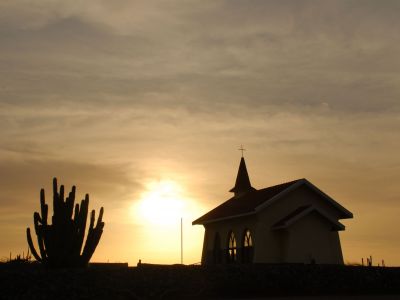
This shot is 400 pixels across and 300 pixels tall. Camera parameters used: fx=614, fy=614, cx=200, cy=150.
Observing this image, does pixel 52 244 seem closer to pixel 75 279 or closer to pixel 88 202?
pixel 88 202

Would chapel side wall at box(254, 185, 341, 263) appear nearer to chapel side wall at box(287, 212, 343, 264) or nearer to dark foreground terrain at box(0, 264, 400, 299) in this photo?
chapel side wall at box(287, 212, 343, 264)

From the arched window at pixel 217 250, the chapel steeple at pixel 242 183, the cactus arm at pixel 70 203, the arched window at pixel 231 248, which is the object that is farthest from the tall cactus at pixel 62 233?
the chapel steeple at pixel 242 183

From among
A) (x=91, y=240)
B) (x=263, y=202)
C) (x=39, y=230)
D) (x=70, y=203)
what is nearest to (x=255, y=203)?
(x=263, y=202)

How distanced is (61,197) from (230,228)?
17.8 metres

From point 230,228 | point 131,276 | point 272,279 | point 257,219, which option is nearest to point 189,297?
point 131,276

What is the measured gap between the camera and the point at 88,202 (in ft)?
91.3

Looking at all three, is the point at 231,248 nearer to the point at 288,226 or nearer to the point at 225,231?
the point at 225,231

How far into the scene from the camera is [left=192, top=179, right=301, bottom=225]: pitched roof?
129ft

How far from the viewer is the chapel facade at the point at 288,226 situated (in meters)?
37.9

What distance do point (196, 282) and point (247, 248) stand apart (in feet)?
48.9

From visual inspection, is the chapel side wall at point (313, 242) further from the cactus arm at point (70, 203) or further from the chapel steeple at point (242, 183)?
the cactus arm at point (70, 203)

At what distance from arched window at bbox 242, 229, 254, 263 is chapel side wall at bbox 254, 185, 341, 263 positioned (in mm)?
1149

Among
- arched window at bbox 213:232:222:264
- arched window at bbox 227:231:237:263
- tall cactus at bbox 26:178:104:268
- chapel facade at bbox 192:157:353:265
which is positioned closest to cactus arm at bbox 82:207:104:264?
→ tall cactus at bbox 26:178:104:268

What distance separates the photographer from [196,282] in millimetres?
25703
